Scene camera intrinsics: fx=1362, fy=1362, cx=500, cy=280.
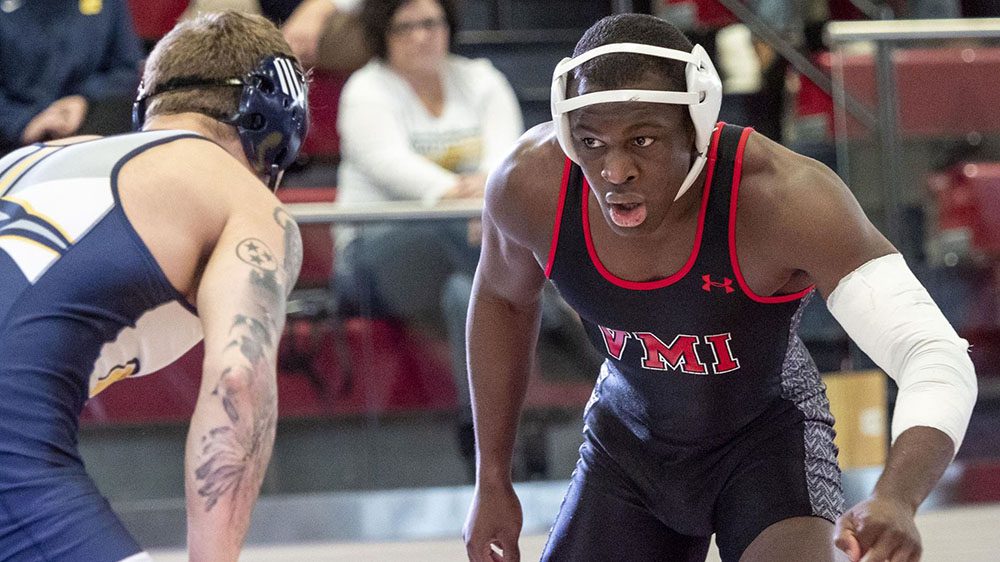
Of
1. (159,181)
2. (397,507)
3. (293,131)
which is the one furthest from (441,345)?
(159,181)

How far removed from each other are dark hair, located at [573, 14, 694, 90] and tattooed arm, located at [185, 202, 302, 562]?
658 millimetres

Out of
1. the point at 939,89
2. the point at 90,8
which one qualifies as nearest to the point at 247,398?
the point at 939,89

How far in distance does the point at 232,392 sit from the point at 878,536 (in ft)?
2.86

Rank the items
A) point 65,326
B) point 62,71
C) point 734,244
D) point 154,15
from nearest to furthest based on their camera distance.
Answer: point 65,326 → point 734,244 → point 62,71 → point 154,15

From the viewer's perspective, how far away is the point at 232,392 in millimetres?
1727

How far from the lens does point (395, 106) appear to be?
4.80 metres

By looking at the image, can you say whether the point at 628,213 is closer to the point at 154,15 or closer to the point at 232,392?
the point at 232,392

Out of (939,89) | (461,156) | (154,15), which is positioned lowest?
(461,156)

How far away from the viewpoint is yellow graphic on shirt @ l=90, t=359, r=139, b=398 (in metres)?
1.83

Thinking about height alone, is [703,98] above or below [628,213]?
above

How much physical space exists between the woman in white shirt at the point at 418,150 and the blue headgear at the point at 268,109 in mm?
2143

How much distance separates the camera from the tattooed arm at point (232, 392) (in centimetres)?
169

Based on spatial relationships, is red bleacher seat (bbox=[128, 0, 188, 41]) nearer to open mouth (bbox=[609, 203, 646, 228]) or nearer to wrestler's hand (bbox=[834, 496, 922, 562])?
open mouth (bbox=[609, 203, 646, 228])

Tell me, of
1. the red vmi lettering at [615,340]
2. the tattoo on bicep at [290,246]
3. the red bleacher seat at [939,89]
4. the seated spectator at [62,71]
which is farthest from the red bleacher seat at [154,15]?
the tattoo on bicep at [290,246]
